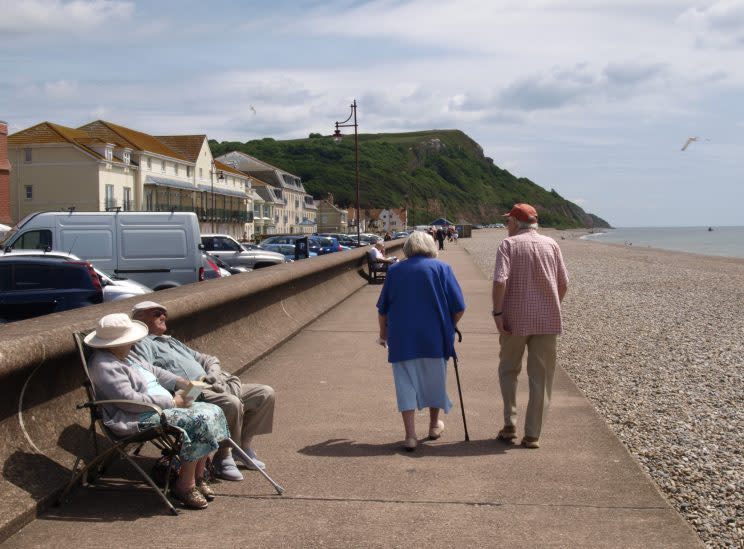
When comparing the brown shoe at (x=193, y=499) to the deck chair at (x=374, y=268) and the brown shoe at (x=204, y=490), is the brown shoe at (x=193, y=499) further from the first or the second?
the deck chair at (x=374, y=268)

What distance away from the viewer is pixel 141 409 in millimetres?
5344

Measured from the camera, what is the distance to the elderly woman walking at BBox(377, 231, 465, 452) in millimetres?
7086

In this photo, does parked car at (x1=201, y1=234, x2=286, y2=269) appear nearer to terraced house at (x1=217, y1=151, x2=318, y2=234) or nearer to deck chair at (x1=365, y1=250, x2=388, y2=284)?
deck chair at (x1=365, y1=250, x2=388, y2=284)

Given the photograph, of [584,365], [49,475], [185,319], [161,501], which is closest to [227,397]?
[161,501]

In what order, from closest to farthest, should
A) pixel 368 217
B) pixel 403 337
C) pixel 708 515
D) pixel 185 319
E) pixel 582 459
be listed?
pixel 708 515 → pixel 582 459 → pixel 403 337 → pixel 185 319 → pixel 368 217

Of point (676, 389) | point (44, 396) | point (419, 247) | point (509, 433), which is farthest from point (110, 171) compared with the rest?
point (44, 396)

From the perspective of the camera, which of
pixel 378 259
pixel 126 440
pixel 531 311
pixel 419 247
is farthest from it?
pixel 378 259

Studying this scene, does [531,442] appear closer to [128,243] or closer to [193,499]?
[193,499]

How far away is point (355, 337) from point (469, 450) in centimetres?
675


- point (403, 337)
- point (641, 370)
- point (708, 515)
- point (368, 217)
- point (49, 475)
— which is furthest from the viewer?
point (368, 217)

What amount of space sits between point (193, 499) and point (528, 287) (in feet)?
9.76

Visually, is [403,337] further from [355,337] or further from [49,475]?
[355,337]

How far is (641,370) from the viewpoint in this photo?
12.2 meters

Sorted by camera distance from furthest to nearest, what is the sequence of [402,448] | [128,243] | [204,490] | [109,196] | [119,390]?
1. [109,196]
2. [128,243]
3. [402,448]
4. [204,490]
5. [119,390]
